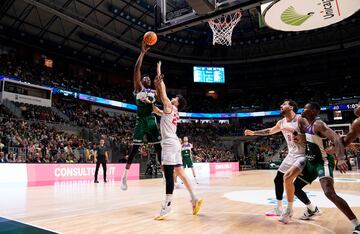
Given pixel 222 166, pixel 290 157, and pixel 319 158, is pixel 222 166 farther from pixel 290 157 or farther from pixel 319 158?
pixel 319 158

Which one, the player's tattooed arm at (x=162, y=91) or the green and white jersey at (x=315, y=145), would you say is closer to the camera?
→ the green and white jersey at (x=315, y=145)

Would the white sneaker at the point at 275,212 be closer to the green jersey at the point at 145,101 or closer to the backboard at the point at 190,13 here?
the green jersey at the point at 145,101

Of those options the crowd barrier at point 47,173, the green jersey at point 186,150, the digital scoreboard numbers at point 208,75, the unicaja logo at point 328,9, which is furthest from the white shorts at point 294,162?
the digital scoreboard numbers at point 208,75

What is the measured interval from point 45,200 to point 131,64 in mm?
26760

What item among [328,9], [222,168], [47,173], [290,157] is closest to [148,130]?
[290,157]

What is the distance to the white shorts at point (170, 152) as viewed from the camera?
14.8 ft

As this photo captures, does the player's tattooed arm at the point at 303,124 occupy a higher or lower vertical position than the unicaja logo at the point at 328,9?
lower

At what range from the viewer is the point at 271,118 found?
36.7 metres

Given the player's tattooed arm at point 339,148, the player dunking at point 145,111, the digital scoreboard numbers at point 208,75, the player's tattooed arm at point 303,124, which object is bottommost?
the player's tattooed arm at point 339,148

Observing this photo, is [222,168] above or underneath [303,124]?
underneath

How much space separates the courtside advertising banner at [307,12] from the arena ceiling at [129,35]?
15295mm

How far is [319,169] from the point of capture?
370 centimetres

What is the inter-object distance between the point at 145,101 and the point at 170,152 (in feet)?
3.57

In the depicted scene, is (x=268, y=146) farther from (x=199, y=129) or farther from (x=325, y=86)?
(x=325, y=86)
